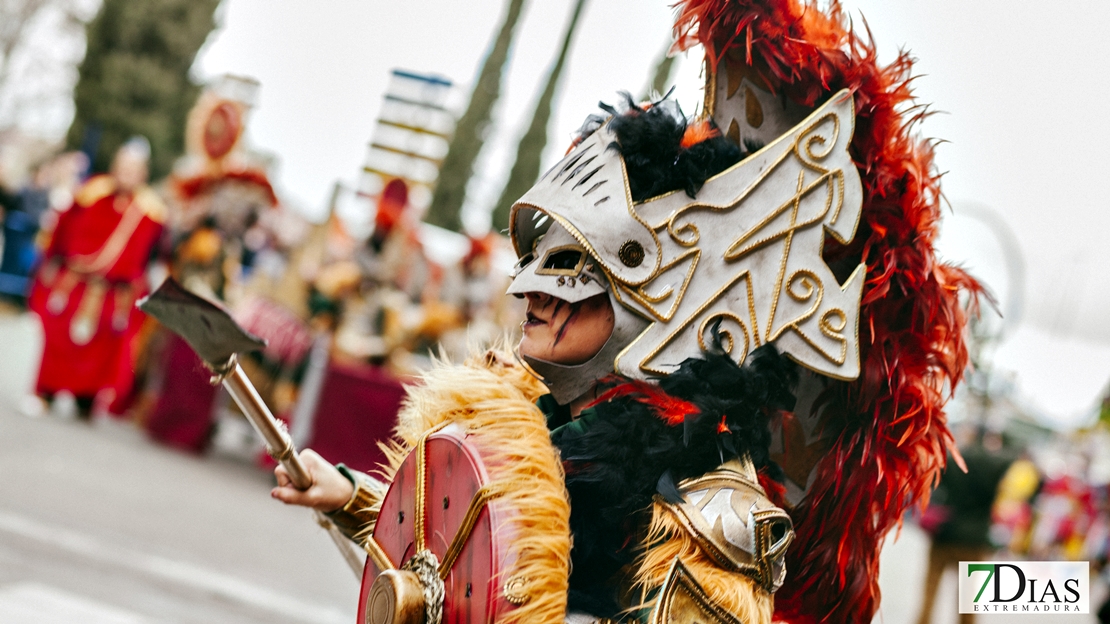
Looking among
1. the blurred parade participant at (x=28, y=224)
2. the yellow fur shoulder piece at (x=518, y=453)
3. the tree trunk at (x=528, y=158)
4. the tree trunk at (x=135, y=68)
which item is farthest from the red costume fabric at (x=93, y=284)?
the tree trunk at (x=135, y=68)

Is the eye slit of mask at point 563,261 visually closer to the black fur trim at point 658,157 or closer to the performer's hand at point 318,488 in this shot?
the black fur trim at point 658,157

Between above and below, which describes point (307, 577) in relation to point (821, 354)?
below

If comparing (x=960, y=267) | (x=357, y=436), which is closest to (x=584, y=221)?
(x=960, y=267)

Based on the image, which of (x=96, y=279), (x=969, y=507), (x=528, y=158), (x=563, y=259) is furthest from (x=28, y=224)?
(x=563, y=259)

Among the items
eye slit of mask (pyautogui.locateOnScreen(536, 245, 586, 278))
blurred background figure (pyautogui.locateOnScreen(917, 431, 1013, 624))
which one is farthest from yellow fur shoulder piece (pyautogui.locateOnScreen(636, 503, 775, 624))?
blurred background figure (pyautogui.locateOnScreen(917, 431, 1013, 624))

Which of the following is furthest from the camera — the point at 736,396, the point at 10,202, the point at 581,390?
the point at 10,202

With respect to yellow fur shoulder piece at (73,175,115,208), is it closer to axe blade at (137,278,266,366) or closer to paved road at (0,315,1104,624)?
paved road at (0,315,1104,624)

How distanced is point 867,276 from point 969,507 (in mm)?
4557

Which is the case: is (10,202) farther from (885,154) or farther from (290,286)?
(885,154)

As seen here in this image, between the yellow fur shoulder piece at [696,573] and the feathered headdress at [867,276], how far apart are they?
0.30m

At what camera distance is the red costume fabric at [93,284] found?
6.77m

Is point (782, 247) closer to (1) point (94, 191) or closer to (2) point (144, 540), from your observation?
(2) point (144, 540)

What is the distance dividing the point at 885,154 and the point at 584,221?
48cm

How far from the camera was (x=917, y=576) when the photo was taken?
962cm
